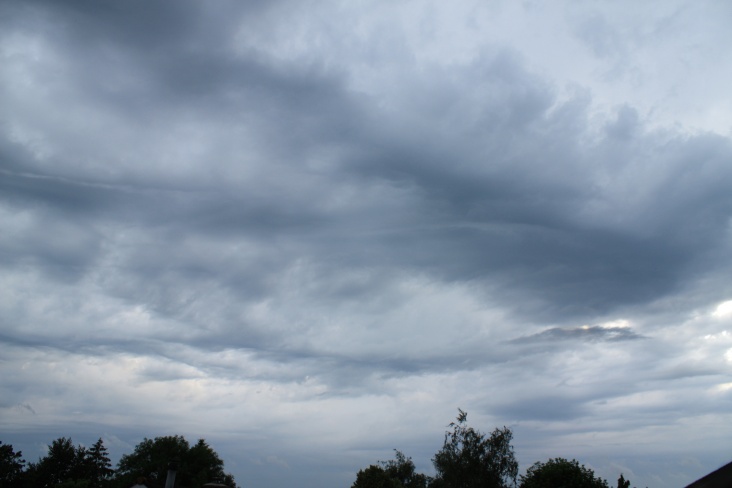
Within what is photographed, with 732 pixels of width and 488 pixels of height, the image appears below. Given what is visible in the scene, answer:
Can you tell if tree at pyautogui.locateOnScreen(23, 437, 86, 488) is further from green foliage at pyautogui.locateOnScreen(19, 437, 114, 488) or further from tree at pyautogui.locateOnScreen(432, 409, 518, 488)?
tree at pyautogui.locateOnScreen(432, 409, 518, 488)

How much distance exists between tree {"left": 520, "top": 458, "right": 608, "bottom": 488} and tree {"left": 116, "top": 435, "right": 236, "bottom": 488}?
7008 centimetres

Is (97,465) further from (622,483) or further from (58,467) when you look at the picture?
(622,483)

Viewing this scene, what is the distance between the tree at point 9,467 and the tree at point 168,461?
25.1m

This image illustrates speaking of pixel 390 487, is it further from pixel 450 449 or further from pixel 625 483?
pixel 625 483

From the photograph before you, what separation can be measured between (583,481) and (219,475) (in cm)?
8147

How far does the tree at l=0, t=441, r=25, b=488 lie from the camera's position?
114625 millimetres

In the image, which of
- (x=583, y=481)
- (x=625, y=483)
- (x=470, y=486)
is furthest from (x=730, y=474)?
(x=470, y=486)

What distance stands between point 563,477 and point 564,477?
100mm

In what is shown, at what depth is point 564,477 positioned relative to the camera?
2170 inches

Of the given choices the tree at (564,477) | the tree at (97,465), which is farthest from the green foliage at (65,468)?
the tree at (564,477)

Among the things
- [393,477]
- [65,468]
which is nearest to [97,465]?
[65,468]

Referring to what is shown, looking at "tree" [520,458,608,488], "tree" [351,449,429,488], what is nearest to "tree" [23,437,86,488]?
"tree" [351,449,429,488]

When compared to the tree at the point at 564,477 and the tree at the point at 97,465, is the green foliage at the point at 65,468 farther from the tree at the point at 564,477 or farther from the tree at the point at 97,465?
the tree at the point at 564,477

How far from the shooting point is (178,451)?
108 m
